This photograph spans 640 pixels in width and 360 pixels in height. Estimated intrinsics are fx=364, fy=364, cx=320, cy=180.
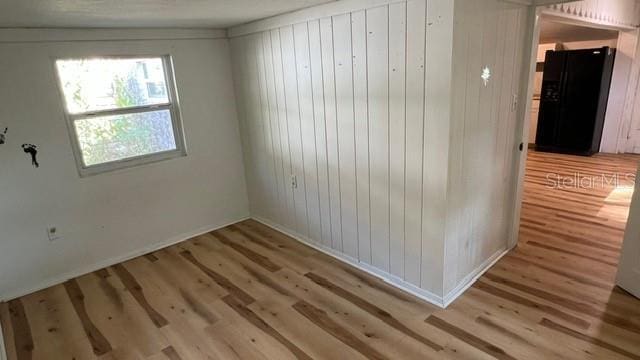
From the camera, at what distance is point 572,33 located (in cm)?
548

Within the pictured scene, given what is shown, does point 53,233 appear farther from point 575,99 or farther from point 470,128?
point 575,99

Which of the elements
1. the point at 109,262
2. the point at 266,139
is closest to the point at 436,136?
the point at 266,139

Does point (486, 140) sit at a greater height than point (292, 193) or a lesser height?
greater

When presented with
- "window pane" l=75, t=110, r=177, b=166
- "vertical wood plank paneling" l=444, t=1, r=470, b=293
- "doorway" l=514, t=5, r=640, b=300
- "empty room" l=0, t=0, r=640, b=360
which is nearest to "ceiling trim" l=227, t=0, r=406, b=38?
"empty room" l=0, t=0, r=640, b=360

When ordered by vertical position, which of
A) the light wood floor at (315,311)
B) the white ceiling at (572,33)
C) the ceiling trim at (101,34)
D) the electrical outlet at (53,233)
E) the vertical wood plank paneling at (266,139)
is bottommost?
the light wood floor at (315,311)

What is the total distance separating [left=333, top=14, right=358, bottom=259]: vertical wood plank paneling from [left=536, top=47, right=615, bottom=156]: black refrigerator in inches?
210

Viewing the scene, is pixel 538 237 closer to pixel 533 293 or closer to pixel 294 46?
pixel 533 293

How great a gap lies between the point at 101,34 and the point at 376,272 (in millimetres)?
3047

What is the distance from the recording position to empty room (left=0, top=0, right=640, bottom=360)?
7.48ft

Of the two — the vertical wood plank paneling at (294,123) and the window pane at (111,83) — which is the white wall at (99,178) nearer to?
the window pane at (111,83)

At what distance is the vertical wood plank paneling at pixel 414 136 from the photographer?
2201 mm

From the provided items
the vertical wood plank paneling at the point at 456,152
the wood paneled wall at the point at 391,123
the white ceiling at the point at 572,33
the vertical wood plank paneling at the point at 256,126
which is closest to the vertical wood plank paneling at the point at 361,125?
the wood paneled wall at the point at 391,123

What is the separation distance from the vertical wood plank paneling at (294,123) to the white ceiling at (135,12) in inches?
11.1

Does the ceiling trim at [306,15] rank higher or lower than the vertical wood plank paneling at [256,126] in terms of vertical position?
higher
